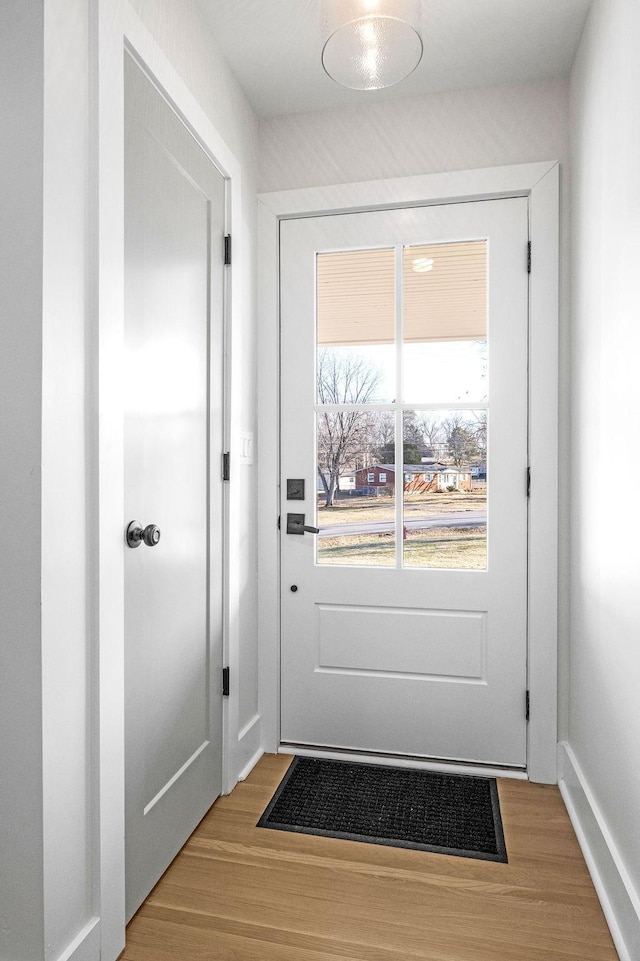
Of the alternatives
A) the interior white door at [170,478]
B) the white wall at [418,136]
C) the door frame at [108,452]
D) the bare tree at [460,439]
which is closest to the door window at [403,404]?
the bare tree at [460,439]

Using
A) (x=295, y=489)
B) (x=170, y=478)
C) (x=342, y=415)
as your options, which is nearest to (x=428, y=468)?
(x=342, y=415)

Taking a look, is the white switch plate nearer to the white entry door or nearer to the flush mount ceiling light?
the white entry door

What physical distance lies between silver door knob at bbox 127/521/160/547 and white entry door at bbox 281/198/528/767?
0.92 m

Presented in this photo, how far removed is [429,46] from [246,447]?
1.49 metres

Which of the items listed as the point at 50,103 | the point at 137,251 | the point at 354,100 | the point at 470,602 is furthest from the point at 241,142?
the point at 470,602

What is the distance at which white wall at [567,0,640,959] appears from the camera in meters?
1.40

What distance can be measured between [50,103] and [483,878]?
2.13 m

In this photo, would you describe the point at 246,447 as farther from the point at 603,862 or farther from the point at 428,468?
the point at 603,862

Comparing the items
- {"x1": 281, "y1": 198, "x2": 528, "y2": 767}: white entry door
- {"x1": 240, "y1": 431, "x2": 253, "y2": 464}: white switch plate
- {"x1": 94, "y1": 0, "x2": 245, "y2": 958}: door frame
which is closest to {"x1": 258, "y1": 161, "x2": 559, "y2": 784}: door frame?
{"x1": 281, "y1": 198, "x2": 528, "y2": 767}: white entry door

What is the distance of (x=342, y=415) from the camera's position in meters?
2.36

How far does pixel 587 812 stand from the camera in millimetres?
1759

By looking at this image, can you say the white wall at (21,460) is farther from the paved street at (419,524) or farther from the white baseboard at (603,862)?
the paved street at (419,524)

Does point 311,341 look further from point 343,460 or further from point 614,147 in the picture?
point 614,147

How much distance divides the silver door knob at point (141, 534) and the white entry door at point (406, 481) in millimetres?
920
